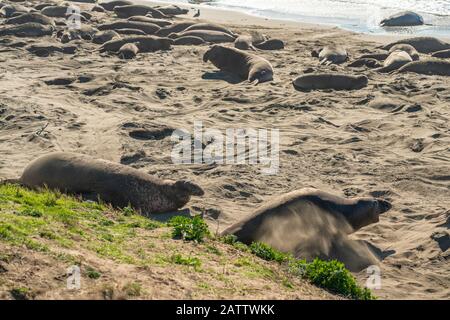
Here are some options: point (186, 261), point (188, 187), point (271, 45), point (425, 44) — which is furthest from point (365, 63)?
point (186, 261)

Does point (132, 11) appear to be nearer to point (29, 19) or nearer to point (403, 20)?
point (29, 19)

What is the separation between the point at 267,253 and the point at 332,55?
10.8 metres

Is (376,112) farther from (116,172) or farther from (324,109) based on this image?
(116,172)

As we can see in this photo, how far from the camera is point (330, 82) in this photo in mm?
15469

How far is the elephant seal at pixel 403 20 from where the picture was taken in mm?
24844

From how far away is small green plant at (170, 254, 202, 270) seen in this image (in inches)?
277

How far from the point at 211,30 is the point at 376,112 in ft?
28.6

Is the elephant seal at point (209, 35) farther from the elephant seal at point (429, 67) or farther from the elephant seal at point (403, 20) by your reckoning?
the elephant seal at point (403, 20)

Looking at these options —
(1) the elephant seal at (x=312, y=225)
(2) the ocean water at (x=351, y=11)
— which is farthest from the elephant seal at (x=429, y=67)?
(1) the elephant seal at (x=312, y=225)

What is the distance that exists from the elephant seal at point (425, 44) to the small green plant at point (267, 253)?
12448mm

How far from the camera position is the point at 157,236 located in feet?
26.2

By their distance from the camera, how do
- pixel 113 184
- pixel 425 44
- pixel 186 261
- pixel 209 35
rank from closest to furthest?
1. pixel 186 261
2. pixel 113 184
3. pixel 425 44
4. pixel 209 35

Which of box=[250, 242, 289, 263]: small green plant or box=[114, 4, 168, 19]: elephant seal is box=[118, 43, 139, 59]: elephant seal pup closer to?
box=[114, 4, 168, 19]: elephant seal
